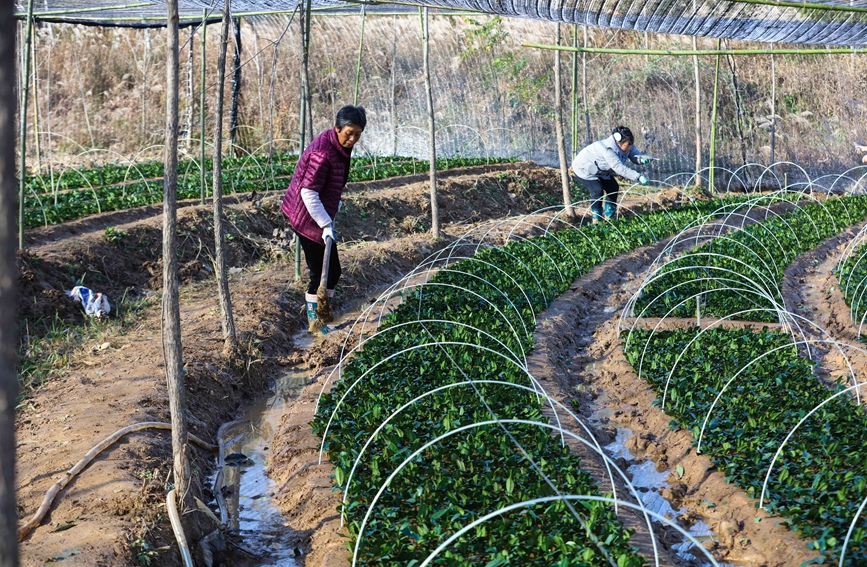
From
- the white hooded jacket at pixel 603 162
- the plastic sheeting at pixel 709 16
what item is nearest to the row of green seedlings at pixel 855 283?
the plastic sheeting at pixel 709 16

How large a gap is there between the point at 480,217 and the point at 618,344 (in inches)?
281

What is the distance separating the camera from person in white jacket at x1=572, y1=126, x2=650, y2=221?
11219mm

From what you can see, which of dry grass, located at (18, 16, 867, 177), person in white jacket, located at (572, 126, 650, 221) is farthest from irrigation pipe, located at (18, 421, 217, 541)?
dry grass, located at (18, 16, 867, 177)

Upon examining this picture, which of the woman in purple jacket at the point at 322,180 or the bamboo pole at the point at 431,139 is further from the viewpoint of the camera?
the bamboo pole at the point at 431,139

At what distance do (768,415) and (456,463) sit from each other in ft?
7.15

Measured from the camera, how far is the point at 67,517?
394cm

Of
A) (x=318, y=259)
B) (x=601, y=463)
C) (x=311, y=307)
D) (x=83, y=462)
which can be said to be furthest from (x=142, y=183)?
(x=601, y=463)

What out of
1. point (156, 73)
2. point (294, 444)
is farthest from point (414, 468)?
point (156, 73)

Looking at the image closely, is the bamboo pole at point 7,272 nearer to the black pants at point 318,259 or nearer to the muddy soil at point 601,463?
the muddy soil at point 601,463

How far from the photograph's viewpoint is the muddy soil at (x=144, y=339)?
13.1 ft

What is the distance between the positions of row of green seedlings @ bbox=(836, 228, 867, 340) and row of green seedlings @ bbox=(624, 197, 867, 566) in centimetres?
55

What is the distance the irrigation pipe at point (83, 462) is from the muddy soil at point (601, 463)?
0.74 meters

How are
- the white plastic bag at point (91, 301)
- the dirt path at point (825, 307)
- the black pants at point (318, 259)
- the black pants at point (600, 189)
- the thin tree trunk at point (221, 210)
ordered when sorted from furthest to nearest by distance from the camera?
1. the black pants at point (600, 189)
2. the white plastic bag at point (91, 301)
3. the black pants at point (318, 259)
4. the dirt path at point (825, 307)
5. the thin tree trunk at point (221, 210)

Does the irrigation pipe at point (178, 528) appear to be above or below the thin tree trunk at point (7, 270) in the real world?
below
